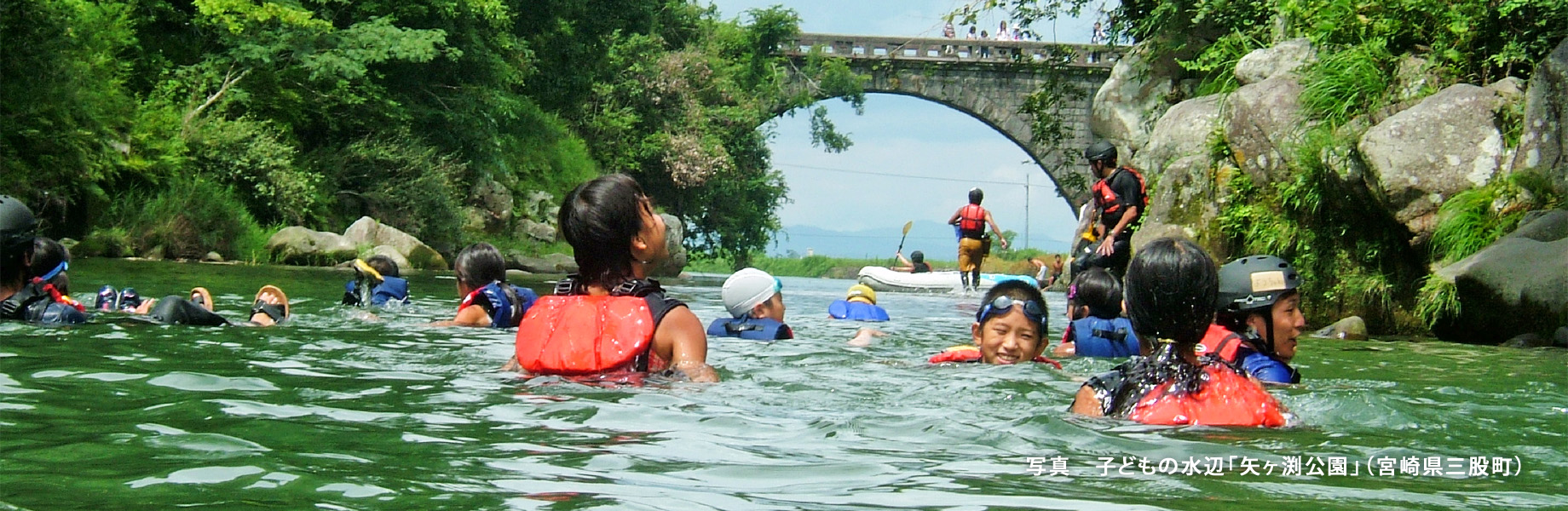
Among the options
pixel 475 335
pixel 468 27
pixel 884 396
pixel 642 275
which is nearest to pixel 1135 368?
pixel 884 396

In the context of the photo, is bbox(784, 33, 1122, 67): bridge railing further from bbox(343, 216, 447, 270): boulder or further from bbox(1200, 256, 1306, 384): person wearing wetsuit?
bbox(1200, 256, 1306, 384): person wearing wetsuit

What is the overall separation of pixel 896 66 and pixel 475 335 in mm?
37232

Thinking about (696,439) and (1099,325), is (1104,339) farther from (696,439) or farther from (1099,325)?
(696,439)

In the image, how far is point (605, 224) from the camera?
4.86 meters

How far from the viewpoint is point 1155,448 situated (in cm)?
376

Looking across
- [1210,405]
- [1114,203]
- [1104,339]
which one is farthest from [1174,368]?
[1114,203]

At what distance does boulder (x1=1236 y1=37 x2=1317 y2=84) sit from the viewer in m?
14.4

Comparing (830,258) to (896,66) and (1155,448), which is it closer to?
(896,66)

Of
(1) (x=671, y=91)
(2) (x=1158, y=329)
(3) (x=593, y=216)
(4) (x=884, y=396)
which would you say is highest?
(1) (x=671, y=91)

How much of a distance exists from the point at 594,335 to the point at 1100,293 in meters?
3.61

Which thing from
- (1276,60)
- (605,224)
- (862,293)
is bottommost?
(862,293)

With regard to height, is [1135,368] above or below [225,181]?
below

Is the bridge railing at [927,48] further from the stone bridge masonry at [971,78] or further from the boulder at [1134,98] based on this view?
the boulder at [1134,98]

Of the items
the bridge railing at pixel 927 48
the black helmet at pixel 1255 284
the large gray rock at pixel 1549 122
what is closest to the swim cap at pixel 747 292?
the black helmet at pixel 1255 284
